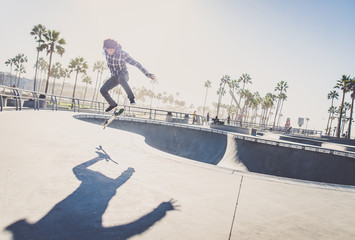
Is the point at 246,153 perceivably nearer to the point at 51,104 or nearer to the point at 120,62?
the point at 120,62

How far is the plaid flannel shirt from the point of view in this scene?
518cm

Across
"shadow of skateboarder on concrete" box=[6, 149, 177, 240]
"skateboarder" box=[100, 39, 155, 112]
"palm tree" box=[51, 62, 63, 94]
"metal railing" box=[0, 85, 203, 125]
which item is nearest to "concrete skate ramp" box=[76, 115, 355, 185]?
"metal railing" box=[0, 85, 203, 125]

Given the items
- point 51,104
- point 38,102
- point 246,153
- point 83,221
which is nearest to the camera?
point 83,221

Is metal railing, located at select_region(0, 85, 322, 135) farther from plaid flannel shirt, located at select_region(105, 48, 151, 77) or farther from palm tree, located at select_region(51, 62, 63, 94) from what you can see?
palm tree, located at select_region(51, 62, 63, 94)

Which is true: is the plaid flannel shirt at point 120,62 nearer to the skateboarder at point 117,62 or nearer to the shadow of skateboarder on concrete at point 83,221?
the skateboarder at point 117,62

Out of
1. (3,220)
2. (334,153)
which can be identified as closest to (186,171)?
(3,220)

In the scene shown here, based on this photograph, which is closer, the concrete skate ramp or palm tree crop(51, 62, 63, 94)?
the concrete skate ramp

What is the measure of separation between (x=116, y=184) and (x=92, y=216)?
79 centimetres

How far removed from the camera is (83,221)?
5.42 feet

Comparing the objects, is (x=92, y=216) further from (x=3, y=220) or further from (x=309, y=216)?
(x=309, y=216)

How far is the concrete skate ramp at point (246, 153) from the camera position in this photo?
9516mm

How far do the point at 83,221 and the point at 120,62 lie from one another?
14.3ft

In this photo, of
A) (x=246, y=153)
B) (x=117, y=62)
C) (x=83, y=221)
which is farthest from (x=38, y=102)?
(x=83, y=221)

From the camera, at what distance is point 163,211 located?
1.98 meters
